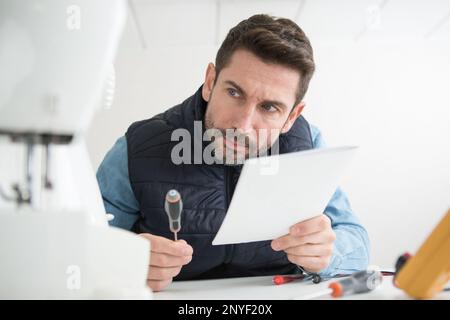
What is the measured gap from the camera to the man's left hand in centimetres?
69

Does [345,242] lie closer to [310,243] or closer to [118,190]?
[310,243]

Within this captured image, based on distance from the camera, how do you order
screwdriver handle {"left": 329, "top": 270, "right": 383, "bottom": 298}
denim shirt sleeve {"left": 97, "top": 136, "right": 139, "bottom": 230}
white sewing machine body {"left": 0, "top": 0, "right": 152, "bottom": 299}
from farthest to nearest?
denim shirt sleeve {"left": 97, "top": 136, "right": 139, "bottom": 230} < screwdriver handle {"left": 329, "top": 270, "right": 383, "bottom": 298} < white sewing machine body {"left": 0, "top": 0, "right": 152, "bottom": 299}

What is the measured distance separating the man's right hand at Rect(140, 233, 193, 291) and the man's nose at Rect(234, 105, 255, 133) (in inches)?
15.1

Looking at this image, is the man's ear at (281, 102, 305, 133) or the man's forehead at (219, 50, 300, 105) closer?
the man's forehead at (219, 50, 300, 105)

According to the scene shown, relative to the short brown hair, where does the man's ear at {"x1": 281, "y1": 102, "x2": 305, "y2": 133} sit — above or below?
below

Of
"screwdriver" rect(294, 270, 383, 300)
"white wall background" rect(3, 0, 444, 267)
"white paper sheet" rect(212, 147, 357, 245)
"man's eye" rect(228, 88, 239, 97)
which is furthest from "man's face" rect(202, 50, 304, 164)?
"white wall background" rect(3, 0, 444, 267)

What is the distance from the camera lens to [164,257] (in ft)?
2.17

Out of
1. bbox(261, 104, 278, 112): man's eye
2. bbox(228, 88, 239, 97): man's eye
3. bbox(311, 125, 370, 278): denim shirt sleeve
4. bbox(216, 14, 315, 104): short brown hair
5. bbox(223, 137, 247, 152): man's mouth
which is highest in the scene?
bbox(216, 14, 315, 104): short brown hair

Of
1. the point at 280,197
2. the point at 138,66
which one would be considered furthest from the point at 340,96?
the point at 280,197

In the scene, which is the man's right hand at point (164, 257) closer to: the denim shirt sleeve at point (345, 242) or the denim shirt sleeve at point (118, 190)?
the denim shirt sleeve at point (345, 242)

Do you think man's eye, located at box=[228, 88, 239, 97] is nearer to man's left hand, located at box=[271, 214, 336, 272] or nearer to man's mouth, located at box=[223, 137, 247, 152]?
man's mouth, located at box=[223, 137, 247, 152]

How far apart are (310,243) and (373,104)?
2800mm
